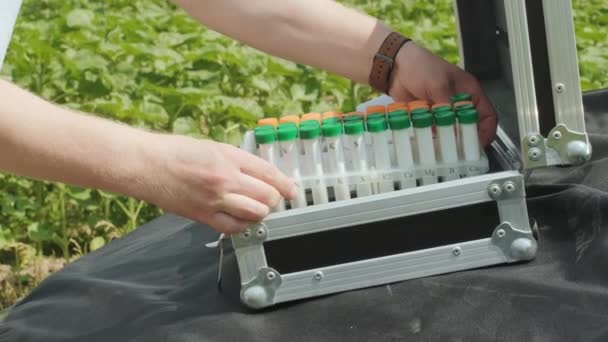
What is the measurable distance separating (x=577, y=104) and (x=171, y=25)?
13.4ft

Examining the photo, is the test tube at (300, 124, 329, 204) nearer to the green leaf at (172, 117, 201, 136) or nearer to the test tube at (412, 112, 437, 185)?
the test tube at (412, 112, 437, 185)

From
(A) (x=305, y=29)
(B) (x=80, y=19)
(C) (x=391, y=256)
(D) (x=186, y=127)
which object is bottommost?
(D) (x=186, y=127)

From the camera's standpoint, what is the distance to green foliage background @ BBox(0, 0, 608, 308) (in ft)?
10.6

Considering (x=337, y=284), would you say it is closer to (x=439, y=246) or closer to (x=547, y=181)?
(x=439, y=246)

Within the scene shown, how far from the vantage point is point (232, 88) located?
418 centimetres

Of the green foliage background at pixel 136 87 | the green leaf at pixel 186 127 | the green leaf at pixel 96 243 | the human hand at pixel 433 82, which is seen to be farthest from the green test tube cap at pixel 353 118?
the green leaf at pixel 186 127

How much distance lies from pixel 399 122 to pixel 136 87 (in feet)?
8.57

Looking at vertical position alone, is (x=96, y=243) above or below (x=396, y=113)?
below

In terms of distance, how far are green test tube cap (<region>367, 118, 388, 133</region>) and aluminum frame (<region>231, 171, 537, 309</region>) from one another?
12cm

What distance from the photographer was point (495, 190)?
1.51 metres

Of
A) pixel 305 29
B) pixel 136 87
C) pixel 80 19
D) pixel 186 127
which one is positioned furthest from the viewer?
pixel 80 19

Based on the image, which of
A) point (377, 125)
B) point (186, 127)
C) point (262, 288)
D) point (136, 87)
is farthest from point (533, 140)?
point (136, 87)

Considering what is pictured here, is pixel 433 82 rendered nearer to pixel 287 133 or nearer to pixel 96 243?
pixel 287 133

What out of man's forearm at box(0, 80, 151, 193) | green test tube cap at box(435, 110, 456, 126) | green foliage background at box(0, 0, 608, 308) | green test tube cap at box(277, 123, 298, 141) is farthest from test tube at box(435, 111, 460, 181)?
green foliage background at box(0, 0, 608, 308)
